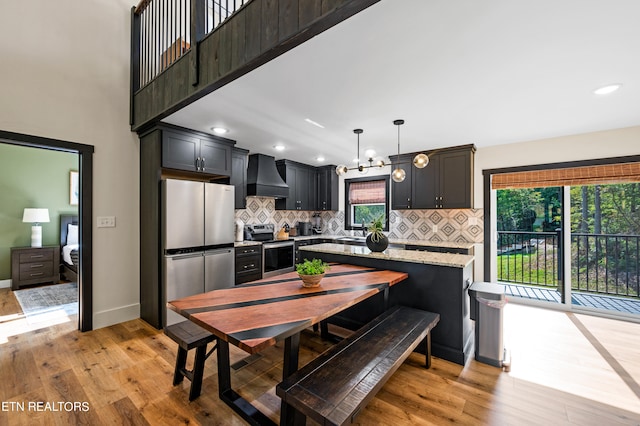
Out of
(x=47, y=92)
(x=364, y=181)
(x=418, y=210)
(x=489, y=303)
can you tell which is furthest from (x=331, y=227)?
(x=47, y=92)

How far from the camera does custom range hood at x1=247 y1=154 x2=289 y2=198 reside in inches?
182

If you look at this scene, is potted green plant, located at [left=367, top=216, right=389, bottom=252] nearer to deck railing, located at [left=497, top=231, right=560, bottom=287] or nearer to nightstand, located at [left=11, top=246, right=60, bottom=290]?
deck railing, located at [left=497, top=231, right=560, bottom=287]

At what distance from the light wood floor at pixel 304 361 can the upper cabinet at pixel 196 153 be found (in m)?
1.97

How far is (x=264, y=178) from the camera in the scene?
4.74m

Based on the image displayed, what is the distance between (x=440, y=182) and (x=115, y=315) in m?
4.83

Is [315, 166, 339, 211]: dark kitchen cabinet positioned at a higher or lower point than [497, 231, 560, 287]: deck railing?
higher

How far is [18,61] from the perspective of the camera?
8.52 feet

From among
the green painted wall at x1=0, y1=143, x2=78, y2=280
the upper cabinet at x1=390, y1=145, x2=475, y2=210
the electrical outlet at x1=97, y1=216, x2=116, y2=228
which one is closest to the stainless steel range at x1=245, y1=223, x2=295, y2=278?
the electrical outlet at x1=97, y1=216, x2=116, y2=228

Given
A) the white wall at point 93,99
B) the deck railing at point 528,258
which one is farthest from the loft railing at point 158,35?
the deck railing at point 528,258

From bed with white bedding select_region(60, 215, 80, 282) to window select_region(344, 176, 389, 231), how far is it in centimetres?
500

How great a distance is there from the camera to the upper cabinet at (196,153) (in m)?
3.21

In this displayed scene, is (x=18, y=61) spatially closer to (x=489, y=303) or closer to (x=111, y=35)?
(x=111, y=35)

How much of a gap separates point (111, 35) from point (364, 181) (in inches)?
177

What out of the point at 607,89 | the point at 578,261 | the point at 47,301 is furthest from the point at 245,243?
the point at 578,261
